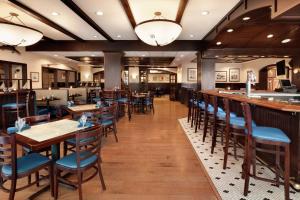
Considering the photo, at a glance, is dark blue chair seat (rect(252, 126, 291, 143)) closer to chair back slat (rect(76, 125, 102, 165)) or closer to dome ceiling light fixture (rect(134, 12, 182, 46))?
chair back slat (rect(76, 125, 102, 165))

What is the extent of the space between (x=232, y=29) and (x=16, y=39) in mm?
5443

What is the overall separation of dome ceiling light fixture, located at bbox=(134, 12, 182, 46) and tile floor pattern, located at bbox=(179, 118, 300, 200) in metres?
2.59

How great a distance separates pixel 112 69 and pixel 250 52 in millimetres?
5657

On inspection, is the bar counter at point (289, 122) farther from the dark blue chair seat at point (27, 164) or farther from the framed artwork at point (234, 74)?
the framed artwork at point (234, 74)

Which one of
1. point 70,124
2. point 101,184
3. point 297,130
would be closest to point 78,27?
point 70,124

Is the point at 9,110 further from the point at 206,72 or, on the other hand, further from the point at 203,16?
the point at 206,72

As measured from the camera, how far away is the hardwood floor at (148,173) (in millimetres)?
2297

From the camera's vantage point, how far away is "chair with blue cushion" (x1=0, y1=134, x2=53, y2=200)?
1797 millimetres

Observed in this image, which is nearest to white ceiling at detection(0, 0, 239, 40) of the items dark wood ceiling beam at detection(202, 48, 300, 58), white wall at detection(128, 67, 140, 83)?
dark wood ceiling beam at detection(202, 48, 300, 58)

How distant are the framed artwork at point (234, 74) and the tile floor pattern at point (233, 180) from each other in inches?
410

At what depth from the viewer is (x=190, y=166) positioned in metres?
3.09

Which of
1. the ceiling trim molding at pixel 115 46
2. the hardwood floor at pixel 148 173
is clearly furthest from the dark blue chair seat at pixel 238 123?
the ceiling trim molding at pixel 115 46

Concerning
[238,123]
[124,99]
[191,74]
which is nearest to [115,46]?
[124,99]

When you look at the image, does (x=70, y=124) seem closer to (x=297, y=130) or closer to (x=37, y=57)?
(x=297, y=130)
